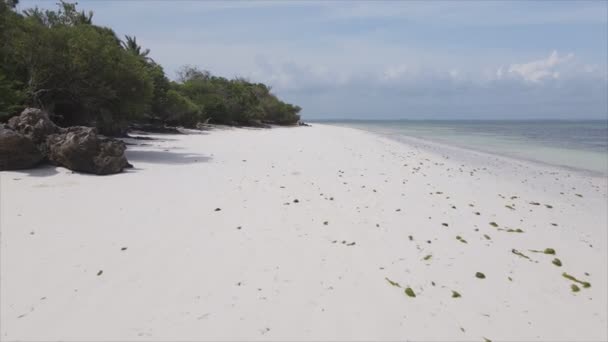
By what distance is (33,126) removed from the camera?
8133 mm

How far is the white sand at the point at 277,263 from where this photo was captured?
3.10 metres

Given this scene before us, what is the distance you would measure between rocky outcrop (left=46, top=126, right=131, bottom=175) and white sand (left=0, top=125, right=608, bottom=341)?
17.3 inches

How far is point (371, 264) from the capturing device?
14.0ft

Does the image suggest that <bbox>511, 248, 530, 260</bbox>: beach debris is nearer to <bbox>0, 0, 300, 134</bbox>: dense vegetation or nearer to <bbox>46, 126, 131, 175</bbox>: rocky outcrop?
<bbox>46, 126, 131, 175</bbox>: rocky outcrop

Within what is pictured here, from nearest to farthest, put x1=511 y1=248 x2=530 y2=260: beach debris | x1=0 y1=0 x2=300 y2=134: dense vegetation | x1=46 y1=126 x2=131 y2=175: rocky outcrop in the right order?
x1=511 y1=248 x2=530 y2=260: beach debris → x1=46 y1=126 x2=131 y2=175: rocky outcrop → x1=0 y1=0 x2=300 y2=134: dense vegetation

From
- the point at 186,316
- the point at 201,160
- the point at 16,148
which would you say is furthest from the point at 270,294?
the point at 201,160

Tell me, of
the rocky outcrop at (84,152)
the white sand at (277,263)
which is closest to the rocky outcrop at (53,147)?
the rocky outcrop at (84,152)

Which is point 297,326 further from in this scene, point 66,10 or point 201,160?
point 66,10

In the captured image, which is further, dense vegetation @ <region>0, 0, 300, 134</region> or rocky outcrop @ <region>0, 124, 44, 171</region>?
dense vegetation @ <region>0, 0, 300, 134</region>

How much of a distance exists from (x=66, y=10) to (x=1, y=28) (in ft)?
8.46

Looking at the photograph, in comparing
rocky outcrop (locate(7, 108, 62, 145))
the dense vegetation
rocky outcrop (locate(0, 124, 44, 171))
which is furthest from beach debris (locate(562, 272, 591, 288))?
the dense vegetation

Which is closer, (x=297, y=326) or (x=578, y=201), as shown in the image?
(x=297, y=326)

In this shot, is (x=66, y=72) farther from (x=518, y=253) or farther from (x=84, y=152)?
(x=518, y=253)

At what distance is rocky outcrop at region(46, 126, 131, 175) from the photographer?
7844mm
